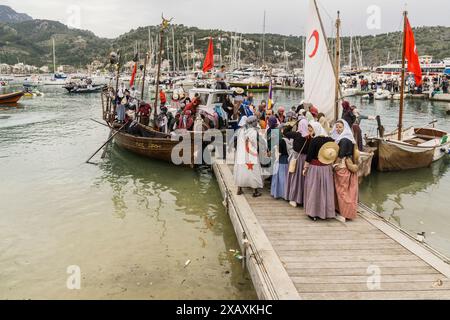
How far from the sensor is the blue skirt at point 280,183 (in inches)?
341

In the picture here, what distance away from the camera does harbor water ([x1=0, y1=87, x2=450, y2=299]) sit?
6.67 metres

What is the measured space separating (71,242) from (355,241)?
599cm

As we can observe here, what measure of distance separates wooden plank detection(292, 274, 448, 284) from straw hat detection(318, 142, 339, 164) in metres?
2.42

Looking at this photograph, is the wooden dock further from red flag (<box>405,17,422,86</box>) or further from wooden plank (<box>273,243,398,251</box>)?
red flag (<box>405,17,422,86</box>)

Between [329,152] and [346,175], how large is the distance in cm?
58

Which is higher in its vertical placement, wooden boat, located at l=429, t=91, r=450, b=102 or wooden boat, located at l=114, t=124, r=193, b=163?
wooden boat, located at l=429, t=91, r=450, b=102

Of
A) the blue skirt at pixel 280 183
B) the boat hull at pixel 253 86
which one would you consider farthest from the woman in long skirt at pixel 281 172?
the boat hull at pixel 253 86

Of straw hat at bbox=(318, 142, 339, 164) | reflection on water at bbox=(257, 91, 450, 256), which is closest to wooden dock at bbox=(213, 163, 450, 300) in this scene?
straw hat at bbox=(318, 142, 339, 164)

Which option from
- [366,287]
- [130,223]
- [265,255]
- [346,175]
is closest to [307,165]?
[346,175]

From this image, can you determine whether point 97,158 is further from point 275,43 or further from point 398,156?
point 275,43

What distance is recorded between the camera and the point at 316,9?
12.1m

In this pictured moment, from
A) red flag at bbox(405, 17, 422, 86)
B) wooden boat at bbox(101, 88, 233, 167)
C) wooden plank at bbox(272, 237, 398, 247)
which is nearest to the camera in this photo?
wooden plank at bbox(272, 237, 398, 247)

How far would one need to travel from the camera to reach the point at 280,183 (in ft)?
29.0

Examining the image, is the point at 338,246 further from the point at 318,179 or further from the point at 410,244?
the point at 318,179
